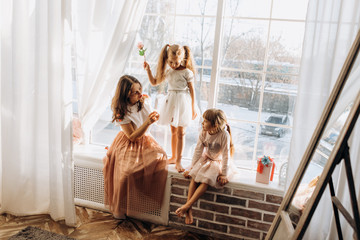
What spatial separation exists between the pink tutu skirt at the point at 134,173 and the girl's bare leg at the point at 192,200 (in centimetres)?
29

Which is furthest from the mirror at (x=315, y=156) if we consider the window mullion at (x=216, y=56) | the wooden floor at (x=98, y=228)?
the window mullion at (x=216, y=56)

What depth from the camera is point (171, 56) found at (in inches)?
95.3

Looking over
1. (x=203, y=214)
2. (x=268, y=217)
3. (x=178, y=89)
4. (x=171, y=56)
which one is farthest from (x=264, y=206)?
(x=171, y=56)

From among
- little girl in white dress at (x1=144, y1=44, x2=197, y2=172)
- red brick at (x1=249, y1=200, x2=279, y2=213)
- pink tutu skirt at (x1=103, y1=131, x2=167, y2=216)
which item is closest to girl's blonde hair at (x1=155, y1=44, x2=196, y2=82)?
little girl in white dress at (x1=144, y1=44, x2=197, y2=172)

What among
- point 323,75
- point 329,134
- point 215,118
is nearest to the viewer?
point 329,134

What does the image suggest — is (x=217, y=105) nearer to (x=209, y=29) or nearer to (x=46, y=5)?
(x=209, y=29)

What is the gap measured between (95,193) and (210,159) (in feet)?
3.41

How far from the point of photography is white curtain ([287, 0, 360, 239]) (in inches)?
73.0

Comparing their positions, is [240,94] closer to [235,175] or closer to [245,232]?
[235,175]

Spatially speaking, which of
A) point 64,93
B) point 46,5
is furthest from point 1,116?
point 46,5

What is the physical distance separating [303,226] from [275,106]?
127 centimetres

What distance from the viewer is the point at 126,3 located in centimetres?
253

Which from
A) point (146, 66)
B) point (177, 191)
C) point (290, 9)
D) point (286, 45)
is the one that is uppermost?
point (290, 9)

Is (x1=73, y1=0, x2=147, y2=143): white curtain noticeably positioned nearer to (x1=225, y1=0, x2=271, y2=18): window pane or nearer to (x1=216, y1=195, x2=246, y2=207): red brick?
(x1=225, y1=0, x2=271, y2=18): window pane
